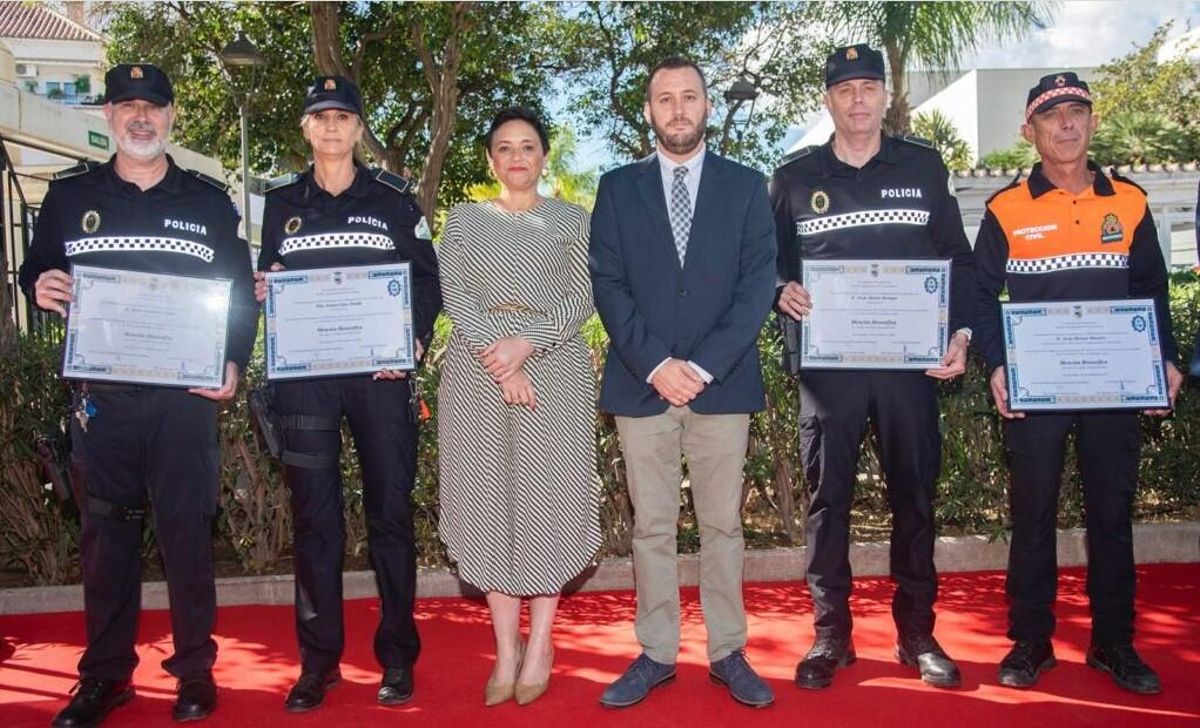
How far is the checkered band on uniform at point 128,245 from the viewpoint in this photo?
4.01 metres

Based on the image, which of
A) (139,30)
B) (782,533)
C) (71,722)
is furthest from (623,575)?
(139,30)

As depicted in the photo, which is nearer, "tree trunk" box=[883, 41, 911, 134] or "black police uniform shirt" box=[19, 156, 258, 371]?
"black police uniform shirt" box=[19, 156, 258, 371]

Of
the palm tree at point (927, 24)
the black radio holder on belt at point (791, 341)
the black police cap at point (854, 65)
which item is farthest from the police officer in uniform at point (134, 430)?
the palm tree at point (927, 24)

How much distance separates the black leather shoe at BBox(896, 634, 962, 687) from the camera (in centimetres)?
409

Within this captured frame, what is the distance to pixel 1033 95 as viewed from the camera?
4.29 metres

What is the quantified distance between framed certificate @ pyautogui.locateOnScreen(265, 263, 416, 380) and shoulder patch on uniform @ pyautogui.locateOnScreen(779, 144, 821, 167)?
1.59 m

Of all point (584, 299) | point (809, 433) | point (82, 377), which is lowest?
point (809, 433)

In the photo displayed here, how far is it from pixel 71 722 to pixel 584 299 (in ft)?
8.02

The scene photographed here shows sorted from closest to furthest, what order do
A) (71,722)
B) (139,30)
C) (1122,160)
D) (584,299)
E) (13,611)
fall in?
(71,722)
(584,299)
(13,611)
(139,30)
(1122,160)

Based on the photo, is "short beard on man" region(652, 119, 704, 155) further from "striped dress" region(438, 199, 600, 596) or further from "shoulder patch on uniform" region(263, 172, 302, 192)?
"shoulder patch on uniform" region(263, 172, 302, 192)

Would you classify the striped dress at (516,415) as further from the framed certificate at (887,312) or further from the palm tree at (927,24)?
the palm tree at (927,24)

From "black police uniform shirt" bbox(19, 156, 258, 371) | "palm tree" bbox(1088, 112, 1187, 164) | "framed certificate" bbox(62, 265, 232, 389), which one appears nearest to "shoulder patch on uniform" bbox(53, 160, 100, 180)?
"black police uniform shirt" bbox(19, 156, 258, 371)

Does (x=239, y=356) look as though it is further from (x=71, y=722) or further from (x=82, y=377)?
(x=71, y=722)

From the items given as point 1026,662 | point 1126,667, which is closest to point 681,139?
point 1026,662
